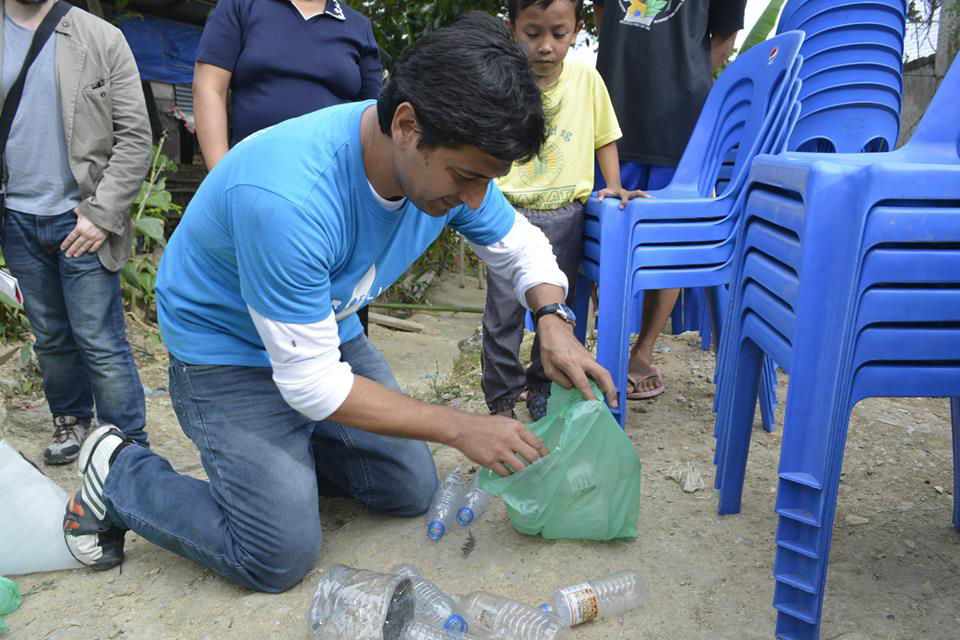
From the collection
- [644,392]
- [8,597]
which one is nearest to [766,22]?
[644,392]

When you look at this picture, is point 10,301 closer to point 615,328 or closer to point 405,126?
point 405,126

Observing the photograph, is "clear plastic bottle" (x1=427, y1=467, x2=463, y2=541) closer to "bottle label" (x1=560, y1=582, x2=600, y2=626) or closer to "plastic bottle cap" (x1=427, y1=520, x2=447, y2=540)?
"plastic bottle cap" (x1=427, y1=520, x2=447, y2=540)

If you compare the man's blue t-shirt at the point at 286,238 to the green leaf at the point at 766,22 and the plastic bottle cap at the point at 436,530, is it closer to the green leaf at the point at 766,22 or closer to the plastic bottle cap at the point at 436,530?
the plastic bottle cap at the point at 436,530

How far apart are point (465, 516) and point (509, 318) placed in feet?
2.91

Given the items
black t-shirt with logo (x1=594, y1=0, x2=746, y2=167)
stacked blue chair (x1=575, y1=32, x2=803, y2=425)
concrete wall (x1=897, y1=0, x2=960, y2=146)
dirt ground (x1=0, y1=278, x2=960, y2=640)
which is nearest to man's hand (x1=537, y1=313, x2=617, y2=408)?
dirt ground (x1=0, y1=278, x2=960, y2=640)

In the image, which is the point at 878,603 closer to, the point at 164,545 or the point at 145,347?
the point at 164,545

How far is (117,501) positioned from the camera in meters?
2.10

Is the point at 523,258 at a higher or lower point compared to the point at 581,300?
higher

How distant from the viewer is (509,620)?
1722 millimetres

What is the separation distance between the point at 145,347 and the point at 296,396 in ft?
9.80

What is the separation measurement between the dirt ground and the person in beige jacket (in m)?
0.57

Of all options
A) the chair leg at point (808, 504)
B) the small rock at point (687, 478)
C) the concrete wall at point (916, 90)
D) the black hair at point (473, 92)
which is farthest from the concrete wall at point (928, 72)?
the black hair at point (473, 92)

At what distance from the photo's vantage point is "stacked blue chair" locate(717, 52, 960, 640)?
4.57 ft

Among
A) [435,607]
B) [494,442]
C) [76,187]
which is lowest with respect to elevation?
[435,607]
